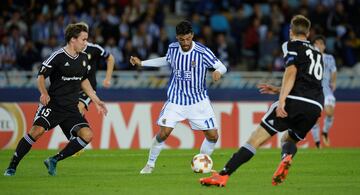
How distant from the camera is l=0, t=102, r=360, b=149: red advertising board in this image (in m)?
20.0

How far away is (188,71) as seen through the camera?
13344 mm

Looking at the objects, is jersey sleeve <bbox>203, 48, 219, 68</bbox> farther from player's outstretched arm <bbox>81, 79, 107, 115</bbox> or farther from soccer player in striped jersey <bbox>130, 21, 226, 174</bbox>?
player's outstretched arm <bbox>81, 79, 107, 115</bbox>

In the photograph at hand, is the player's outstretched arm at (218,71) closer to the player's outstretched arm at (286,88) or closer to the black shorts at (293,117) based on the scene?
the black shorts at (293,117)

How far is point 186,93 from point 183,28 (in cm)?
104

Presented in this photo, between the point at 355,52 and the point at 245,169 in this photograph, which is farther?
the point at 355,52

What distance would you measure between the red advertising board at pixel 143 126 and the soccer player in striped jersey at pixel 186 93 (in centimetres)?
702

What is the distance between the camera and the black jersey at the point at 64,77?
12789mm

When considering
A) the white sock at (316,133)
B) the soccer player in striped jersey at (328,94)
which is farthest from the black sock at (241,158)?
the white sock at (316,133)

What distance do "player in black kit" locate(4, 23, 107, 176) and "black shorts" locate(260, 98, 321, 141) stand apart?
303 centimetres

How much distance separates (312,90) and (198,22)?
43.8 feet

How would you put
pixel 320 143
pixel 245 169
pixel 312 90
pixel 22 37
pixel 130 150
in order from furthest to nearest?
pixel 22 37
pixel 320 143
pixel 130 150
pixel 245 169
pixel 312 90

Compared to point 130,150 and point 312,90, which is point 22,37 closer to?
point 130,150

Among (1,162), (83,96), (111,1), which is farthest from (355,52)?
(1,162)

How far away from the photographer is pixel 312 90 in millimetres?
10984
